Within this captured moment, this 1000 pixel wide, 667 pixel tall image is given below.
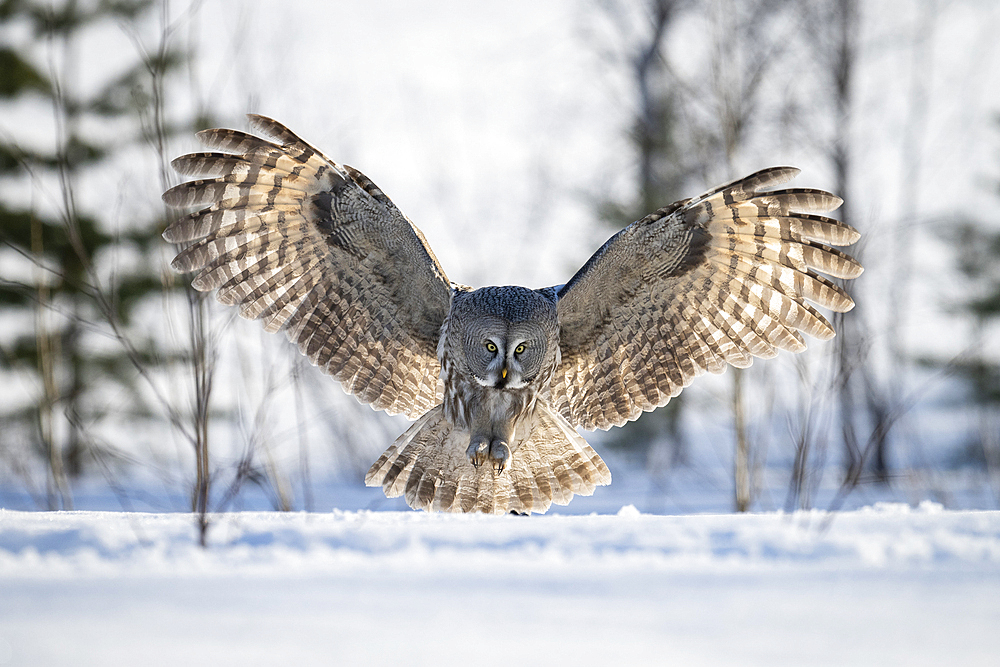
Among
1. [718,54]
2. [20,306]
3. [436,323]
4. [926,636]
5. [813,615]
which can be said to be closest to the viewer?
[926,636]

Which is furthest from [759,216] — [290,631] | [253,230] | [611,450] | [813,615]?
[611,450]

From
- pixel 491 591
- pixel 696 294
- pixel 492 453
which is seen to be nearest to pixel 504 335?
pixel 492 453

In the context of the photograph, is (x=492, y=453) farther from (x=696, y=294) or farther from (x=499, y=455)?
(x=696, y=294)

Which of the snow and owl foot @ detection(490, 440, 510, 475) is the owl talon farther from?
the snow

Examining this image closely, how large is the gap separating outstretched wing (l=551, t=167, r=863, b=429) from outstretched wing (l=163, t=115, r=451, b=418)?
0.98m

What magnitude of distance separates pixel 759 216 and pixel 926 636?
2725 millimetres

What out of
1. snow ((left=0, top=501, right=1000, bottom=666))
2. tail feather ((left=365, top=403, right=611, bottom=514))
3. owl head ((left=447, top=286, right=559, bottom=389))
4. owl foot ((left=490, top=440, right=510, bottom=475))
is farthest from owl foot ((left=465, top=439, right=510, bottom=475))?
snow ((left=0, top=501, right=1000, bottom=666))

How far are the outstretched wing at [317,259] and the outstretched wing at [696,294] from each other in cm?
98

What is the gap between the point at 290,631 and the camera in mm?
2385

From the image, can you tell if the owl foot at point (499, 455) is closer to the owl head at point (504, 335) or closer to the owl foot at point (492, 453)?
the owl foot at point (492, 453)

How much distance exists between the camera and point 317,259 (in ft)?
16.3

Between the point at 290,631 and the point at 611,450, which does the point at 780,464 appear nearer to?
the point at 611,450

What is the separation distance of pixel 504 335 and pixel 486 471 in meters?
0.97

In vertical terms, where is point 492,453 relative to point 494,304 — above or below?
below
